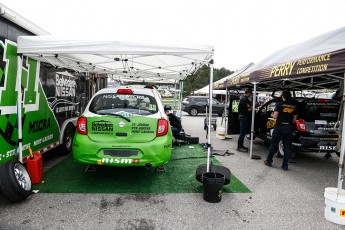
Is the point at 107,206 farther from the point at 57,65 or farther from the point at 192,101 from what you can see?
the point at 192,101

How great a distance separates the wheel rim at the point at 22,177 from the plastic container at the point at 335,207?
4.24 metres

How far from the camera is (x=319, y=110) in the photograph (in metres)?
6.64

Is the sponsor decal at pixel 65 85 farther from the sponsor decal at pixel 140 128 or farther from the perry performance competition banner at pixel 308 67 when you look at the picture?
the perry performance competition banner at pixel 308 67

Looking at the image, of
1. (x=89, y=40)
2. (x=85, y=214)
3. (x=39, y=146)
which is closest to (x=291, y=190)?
(x=85, y=214)

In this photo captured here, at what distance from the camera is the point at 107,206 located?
4004 mm

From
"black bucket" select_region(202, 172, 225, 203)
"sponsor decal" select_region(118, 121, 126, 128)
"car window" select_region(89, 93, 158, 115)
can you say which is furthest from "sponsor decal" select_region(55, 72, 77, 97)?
"black bucket" select_region(202, 172, 225, 203)

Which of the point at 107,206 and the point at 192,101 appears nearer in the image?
the point at 107,206

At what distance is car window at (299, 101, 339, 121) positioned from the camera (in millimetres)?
6586

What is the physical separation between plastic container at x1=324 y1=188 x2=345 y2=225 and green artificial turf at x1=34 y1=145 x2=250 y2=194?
137cm

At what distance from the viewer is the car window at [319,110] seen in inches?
259

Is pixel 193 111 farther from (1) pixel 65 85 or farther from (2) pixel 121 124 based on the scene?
(2) pixel 121 124

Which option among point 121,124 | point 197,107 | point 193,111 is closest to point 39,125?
point 121,124

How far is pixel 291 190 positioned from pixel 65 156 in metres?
5.14

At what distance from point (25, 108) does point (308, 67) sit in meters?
5.03
